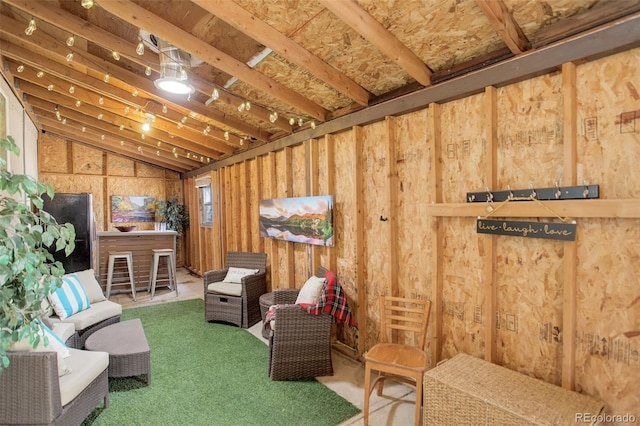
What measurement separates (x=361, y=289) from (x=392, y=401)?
1.09 metres

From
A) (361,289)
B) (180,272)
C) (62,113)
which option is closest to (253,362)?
(361,289)

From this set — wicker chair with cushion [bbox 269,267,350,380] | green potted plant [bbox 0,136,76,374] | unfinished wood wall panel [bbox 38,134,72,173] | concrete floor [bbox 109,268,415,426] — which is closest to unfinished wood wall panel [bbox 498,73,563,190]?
concrete floor [bbox 109,268,415,426]

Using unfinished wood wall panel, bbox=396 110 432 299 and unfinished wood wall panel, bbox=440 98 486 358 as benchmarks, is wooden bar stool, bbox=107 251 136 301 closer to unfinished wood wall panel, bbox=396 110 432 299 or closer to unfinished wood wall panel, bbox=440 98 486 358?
unfinished wood wall panel, bbox=396 110 432 299

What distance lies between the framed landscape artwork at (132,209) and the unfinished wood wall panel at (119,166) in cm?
63

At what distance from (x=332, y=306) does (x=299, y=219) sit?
1.36 metres

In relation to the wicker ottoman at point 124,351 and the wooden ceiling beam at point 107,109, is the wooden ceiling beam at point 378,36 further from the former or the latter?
the wooden ceiling beam at point 107,109

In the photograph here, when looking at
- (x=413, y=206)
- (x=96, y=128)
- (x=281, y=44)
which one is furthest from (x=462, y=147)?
(x=96, y=128)

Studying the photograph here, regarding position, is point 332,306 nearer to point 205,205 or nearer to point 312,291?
point 312,291

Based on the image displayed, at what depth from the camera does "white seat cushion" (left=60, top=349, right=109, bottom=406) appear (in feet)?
7.04

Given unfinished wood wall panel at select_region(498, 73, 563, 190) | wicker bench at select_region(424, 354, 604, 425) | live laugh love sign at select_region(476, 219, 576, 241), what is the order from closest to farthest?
wicker bench at select_region(424, 354, 604, 425)
live laugh love sign at select_region(476, 219, 576, 241)
unfinished wood wall panel at select_region(498, 73, 563, 190)

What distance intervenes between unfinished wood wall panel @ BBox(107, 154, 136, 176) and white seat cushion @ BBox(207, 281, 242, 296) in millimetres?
5561

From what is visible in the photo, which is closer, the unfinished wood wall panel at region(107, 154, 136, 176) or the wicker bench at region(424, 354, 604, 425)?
the wicker bench at region(424, 354, 604, 425)

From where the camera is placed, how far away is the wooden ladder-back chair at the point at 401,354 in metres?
2.36

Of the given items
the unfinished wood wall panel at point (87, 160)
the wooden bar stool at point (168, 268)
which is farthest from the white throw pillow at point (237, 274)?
the unfinished wood wall panel at point (87, 160)
